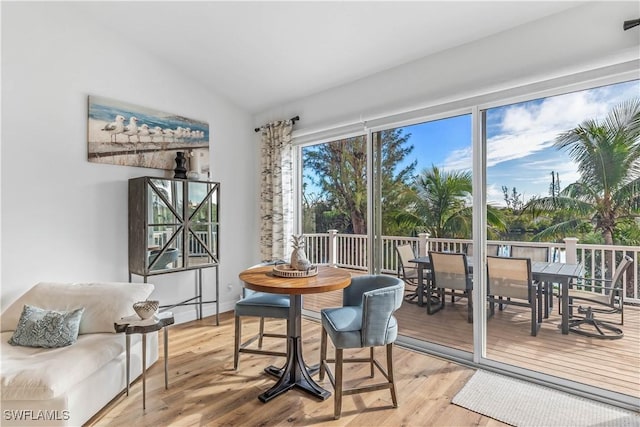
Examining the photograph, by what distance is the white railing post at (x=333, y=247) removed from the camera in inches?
156

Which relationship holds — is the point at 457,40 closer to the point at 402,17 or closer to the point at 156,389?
the point at 402,17

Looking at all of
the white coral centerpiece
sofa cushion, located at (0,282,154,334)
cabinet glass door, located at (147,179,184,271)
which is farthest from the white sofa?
the white coral centerpiece

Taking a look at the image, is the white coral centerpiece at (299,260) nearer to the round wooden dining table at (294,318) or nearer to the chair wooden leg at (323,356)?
the round wooden dining table at (294,318)

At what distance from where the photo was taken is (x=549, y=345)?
2.61 metres

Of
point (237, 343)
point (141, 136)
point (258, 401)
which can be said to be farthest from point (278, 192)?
point (258, 401)

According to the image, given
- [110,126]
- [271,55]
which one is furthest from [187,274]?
[271,55]

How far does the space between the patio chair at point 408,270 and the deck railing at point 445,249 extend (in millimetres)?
47

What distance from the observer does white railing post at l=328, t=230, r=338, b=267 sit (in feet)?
13.0

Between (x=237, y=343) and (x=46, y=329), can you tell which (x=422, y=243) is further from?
(x=46, y=329)

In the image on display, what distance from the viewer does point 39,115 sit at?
293 centimetres

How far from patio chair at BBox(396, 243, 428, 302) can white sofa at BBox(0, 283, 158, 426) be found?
2376mm

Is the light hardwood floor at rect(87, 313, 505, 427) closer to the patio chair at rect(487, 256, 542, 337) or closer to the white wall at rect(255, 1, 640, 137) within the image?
the patio chair at rect(487, 256, 542, 337)

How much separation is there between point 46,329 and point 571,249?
3883mm

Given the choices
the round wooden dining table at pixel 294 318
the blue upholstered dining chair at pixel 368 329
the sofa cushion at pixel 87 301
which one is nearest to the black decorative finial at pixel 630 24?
the blue upholstered dining chair at pixel 368 329
